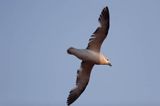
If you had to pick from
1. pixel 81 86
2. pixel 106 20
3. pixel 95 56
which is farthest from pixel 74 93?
pixel 106 20

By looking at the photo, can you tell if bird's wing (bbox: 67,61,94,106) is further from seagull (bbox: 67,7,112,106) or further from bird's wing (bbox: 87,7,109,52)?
bird's wing (bbox: 87,7,109,52)

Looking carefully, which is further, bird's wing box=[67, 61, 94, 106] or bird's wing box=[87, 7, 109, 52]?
bird's wing box=[67, 61, 94, 106]

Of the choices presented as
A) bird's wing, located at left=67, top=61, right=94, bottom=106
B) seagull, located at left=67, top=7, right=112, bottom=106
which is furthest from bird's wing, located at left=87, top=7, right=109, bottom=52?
bird's wing, located at left=67, top=61, right=94, bottom=106

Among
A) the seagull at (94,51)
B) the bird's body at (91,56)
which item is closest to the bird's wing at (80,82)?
the seagull at (94,51)

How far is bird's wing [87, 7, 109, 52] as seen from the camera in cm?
2425

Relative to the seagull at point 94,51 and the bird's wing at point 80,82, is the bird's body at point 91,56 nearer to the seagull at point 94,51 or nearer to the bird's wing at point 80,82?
the seagull at point 94,51

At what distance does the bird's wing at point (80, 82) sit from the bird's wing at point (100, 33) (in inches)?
56.9

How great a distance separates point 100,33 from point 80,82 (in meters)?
3.63

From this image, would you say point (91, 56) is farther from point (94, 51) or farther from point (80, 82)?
point (80, 82)

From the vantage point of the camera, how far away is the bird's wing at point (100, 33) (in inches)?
955

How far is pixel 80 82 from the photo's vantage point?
26.1m

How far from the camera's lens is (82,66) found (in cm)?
2531

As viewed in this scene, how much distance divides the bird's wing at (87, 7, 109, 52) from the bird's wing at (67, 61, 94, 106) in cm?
145

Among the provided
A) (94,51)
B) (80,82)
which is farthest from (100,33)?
(80,82)
